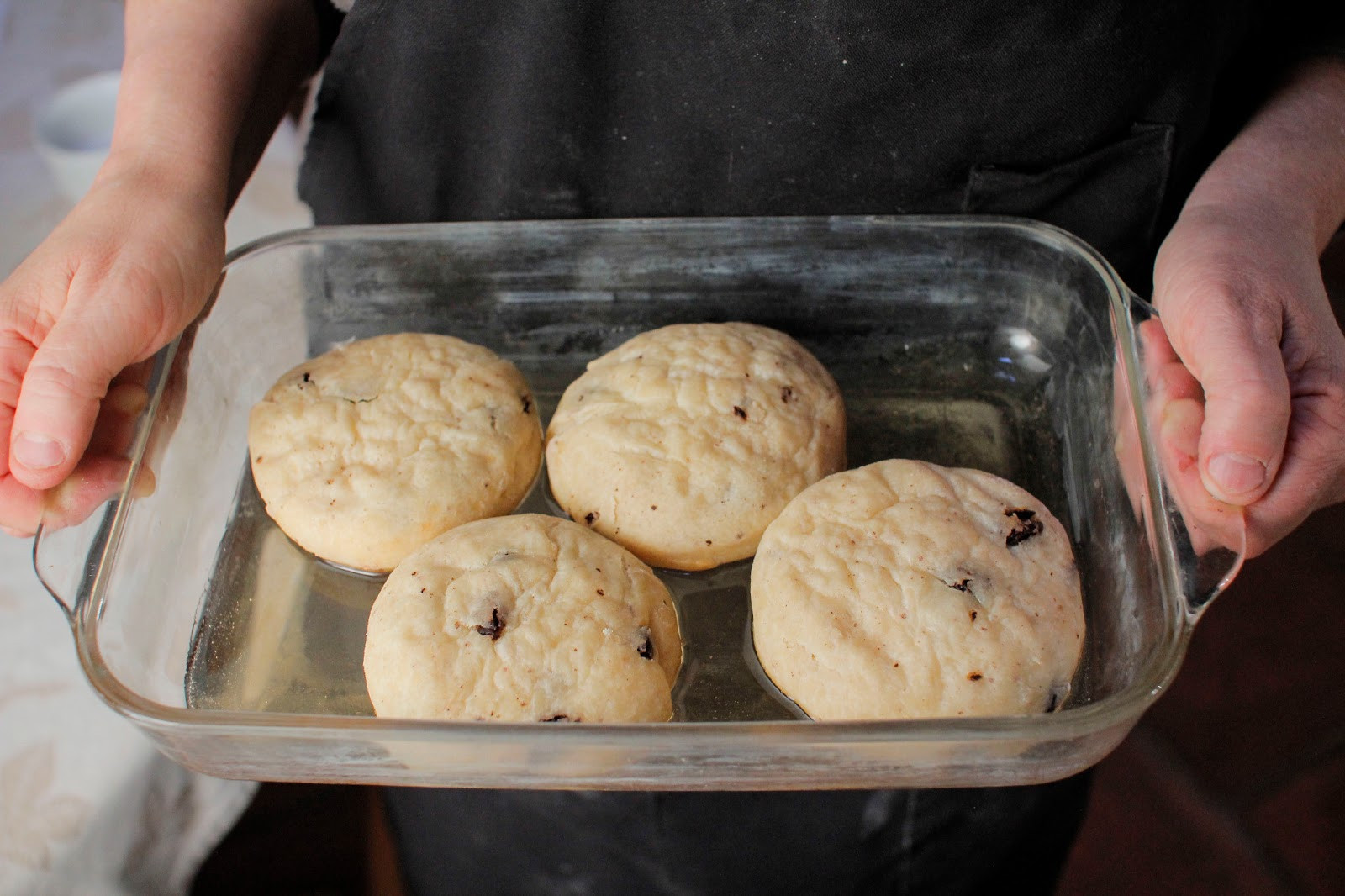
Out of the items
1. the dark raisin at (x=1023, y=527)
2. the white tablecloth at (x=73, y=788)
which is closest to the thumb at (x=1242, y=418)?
the dark raisin at (x=1023, y=527)

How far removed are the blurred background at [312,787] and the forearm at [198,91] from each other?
680 millimetres

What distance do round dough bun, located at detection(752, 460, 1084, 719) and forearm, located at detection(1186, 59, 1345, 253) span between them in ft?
1.68

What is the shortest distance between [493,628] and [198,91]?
894 mm

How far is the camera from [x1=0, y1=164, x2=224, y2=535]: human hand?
1.18m

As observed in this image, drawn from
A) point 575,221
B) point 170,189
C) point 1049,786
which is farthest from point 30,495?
point 1049,786

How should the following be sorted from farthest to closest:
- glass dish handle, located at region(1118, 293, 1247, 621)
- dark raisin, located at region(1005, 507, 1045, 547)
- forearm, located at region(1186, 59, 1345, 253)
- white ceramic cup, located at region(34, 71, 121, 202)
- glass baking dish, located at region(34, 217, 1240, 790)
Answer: white ceramic cup, located at region(34, 71, 121, 202) → forearm, located at region(1186, 59, 1345, 253) → dark raisin, located at region(1005, 507, 1045, 547) → glass dish handle, located at region(1118, 293, 1247, 621) → glass baking dish, located at region(34, 217, 1240, 790)

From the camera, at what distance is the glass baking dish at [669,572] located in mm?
994

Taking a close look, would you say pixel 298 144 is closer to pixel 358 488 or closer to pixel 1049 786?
pixel 358 488

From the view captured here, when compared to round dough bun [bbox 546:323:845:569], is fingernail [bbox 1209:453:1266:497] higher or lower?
higher

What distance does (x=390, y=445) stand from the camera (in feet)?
4.48

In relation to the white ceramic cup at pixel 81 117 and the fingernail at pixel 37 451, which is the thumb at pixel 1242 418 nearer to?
the fingernail at pixel 37 451

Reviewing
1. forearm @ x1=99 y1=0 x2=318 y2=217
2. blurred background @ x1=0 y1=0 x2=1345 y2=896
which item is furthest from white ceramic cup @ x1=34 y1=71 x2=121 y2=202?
forearm @ x1=99 y1=0 x2=318 y2=217

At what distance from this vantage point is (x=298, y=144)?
258 centimetres

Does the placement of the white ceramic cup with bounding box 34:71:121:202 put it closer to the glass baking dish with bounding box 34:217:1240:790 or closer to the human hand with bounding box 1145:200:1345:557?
the glass baking dish with bounding box 34:217:1240:790
